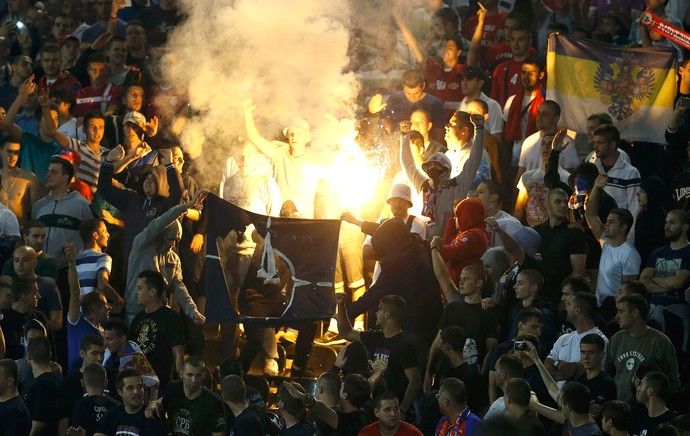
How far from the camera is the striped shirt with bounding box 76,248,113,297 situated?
1256 centimetres

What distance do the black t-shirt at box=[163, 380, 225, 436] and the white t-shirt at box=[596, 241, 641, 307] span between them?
10.8 feet

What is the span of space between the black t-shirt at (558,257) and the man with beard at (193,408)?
2941 mm

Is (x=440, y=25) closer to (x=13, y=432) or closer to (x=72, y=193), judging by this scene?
(x=72, y=193)

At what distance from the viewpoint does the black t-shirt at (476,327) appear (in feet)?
34.7

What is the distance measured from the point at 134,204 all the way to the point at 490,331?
4.05 m

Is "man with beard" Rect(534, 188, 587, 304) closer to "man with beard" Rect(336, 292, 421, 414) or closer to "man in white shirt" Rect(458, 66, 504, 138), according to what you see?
"man with beard" Rect(336, 292, 421, 414)

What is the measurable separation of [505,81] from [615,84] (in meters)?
1.20

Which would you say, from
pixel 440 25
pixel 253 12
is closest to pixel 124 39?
pixel 253 12

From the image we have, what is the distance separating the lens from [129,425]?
396 inches

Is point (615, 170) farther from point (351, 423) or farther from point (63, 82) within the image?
point (63, 82)

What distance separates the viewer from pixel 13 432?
34.3 ft

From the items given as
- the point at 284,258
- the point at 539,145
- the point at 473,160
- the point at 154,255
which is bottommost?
the point at 154,255

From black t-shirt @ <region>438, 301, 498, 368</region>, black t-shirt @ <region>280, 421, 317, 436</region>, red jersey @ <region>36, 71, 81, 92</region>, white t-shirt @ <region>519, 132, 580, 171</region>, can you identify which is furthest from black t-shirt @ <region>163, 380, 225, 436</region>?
red jersey @ <region>36, 71, 81, 92</region>

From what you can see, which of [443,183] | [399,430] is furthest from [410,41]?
[399,430]
